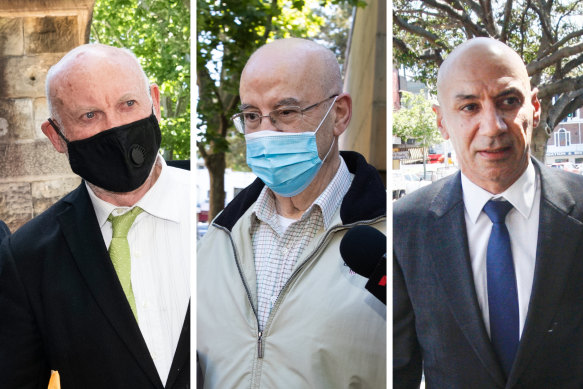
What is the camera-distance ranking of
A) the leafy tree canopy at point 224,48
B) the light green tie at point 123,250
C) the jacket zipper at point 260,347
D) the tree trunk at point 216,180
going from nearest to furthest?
the jacket zipper at point 260,347 < the light green tie at point 123,250 < the tree trunk at point 216,180 < the leafy tree canopy at point 224,48

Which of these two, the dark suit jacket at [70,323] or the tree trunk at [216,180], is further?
the tree trunk at [216,180]

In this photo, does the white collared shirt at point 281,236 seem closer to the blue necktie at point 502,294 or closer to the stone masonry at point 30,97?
the blue necktie at point 502,294

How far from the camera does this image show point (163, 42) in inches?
104

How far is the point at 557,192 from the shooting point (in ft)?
7.39

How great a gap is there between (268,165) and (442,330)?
0.89 metres

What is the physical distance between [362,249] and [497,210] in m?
0.52

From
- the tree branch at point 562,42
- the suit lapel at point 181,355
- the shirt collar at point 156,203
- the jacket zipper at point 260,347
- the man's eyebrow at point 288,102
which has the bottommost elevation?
the suit lapel at point 181,355

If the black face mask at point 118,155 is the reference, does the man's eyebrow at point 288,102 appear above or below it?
above

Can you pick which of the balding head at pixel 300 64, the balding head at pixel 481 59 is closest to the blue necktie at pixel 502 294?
the balding head at pixel 481 59

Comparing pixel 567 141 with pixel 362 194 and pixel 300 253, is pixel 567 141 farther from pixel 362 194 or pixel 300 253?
pixel 300 253

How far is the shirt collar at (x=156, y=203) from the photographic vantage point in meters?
2.54

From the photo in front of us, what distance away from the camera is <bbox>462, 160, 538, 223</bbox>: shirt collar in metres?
2.27

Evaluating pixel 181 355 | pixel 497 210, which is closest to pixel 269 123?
pixel 497 210

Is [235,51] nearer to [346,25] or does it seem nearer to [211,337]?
[346,25]
